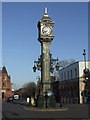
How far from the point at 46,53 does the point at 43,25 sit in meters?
3.58

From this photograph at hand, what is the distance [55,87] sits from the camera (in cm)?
11219

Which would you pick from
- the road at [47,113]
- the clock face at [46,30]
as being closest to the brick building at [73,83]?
the clock face at [46,30]

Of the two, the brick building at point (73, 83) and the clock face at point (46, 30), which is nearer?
the clock face at point (46, 30)

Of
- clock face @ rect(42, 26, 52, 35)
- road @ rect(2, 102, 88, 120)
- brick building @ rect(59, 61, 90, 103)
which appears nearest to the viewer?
road @ rect(2, 102, 88, 120)

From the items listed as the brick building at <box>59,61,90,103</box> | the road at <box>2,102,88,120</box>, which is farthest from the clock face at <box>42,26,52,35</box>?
the brick building at <box>59,61,90,103</box>

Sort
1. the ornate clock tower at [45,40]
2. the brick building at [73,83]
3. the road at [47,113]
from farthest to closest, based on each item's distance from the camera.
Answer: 1. the brick building at [73,83]
2. the ornate clock tower at [45,40]
3. the road at [47,113]

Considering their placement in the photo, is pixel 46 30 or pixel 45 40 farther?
pixel 46 30

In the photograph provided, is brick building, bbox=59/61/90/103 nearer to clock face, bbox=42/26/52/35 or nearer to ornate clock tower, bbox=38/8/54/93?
ornate clock tower, bbox=38/8/54/93

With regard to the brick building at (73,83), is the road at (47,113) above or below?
below

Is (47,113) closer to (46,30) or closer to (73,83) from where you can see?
(46,30)

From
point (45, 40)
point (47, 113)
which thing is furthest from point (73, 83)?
point (47, 113)

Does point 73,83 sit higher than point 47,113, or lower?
higher

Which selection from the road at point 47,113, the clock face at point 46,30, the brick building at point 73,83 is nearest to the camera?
the road at point 47,113

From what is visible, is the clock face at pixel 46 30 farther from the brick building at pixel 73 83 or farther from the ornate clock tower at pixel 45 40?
the brick building at pixel 73 83
